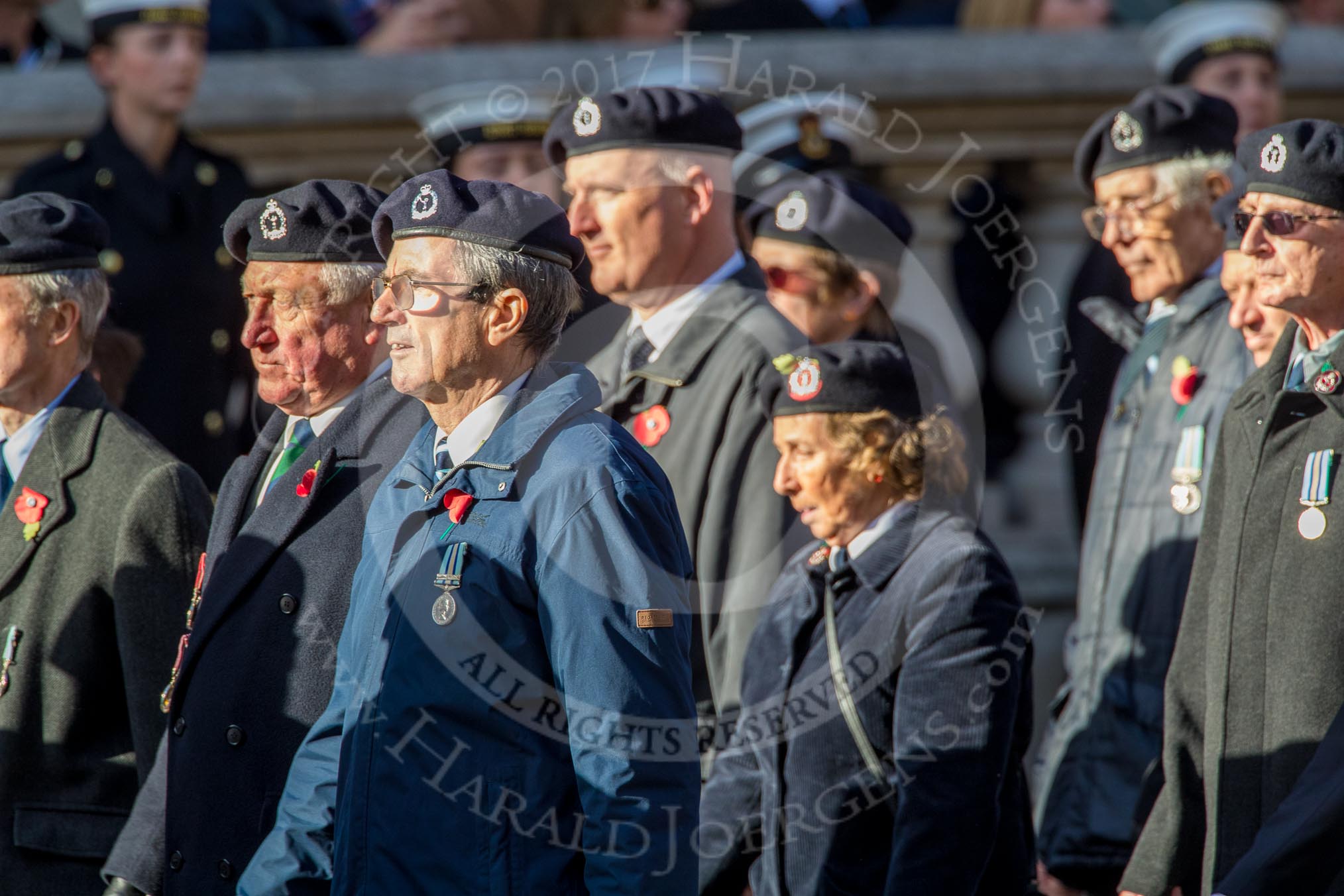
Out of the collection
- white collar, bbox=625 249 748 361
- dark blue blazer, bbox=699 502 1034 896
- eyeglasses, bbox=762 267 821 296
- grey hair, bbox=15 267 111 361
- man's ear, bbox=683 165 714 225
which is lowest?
dark blue blazer, bbox=699 502 1034 896

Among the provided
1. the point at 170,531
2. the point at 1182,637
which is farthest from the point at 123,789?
the point at 1182,637

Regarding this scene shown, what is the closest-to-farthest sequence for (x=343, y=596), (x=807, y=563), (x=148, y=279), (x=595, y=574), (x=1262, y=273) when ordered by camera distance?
(x=595, y=574) < (x=343, y=596) < (x=1262, y=273) < (x=807, y=563) < (x=148, y=279)

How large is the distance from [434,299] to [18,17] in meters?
5.37

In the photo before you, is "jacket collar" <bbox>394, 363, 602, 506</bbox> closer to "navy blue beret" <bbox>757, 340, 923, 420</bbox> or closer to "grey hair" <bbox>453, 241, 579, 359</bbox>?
"grey hair" <bbox>453, 241, 579, 359</bbox>

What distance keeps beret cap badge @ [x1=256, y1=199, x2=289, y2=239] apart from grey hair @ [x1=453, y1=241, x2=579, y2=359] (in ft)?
2.69

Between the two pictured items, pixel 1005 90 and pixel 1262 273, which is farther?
pixel 1005 90

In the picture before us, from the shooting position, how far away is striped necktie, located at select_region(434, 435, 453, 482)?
3.83 metres

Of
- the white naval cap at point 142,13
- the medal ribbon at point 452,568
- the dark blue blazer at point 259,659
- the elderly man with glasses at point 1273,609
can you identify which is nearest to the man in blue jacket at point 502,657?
the medal ribbon at point 452,568

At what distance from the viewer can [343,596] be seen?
166 inches

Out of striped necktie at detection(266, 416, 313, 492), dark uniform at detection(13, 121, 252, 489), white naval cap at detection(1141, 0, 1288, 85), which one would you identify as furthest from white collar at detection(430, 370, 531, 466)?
white naval cap at detection(1141, 0, 1288, 85)

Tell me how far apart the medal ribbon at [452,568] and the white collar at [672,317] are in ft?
5.96

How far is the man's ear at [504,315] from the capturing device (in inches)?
152

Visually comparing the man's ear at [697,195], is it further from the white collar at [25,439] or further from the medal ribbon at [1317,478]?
the medal ribbon at [1317,478]

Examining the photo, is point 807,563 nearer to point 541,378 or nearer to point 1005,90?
point 541,378
